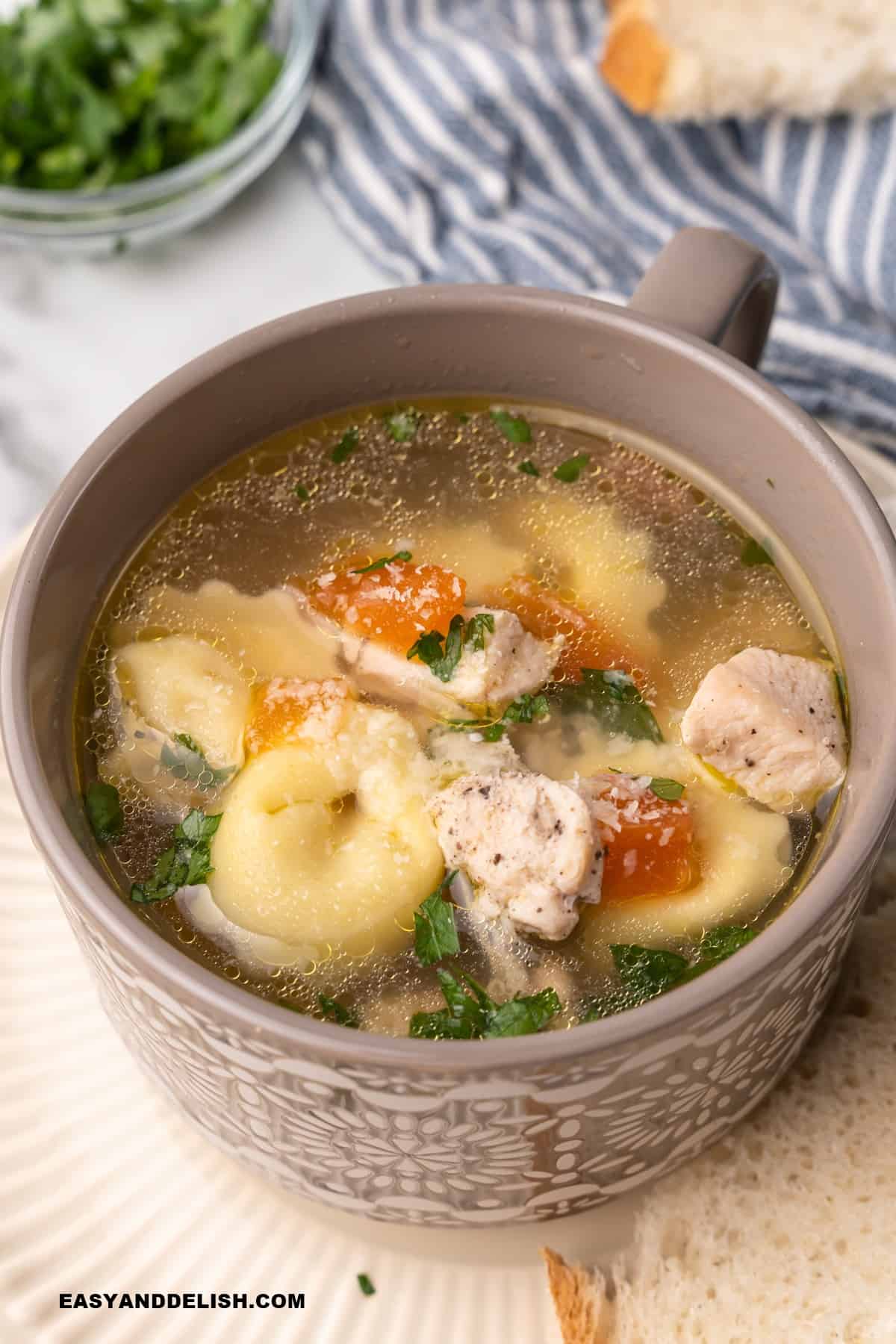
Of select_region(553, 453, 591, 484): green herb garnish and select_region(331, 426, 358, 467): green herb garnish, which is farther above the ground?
select_region(331, 426, 358, 467): green herb garnish

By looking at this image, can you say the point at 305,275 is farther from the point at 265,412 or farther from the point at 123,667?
the point at 123,667

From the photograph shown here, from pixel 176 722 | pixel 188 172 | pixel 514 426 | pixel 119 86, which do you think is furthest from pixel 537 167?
pixel 176 722

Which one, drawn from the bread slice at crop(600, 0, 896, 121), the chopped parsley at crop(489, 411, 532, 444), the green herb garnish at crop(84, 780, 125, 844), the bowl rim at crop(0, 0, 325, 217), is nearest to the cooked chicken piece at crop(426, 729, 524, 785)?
the green herb garnish at crop(84, 780, 125, 844)

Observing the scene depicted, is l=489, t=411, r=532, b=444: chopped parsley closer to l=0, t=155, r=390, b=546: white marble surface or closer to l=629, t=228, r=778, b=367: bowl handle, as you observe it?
l=629, t=228, r=778, b=367: bowl handle

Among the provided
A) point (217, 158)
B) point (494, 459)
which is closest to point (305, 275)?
point (217, 158)

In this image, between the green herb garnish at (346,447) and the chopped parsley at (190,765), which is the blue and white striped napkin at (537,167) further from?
the chopped parsley at (190,765)

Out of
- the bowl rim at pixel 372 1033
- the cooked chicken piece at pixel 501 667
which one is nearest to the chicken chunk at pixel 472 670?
the cooked chicken piece at pixel 501 667
